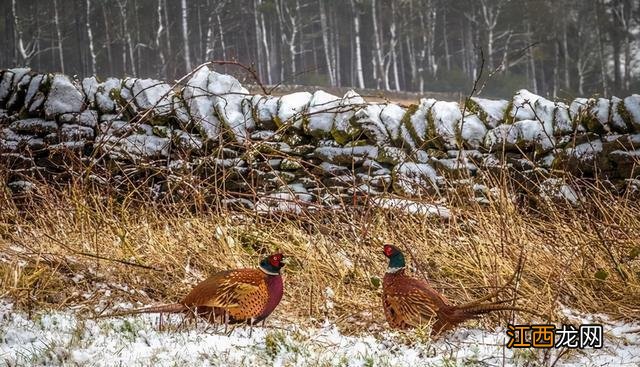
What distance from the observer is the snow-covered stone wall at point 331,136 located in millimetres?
5520

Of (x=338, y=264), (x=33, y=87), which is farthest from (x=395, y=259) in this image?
(x=33, y=87)

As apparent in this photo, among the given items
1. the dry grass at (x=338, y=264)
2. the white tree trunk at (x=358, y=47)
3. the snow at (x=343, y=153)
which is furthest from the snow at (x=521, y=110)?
the white tree trunk at (x=358, y=47)

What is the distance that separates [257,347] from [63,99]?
18.0 feet

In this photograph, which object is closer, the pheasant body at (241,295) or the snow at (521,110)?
the pheasant body at (241,295)

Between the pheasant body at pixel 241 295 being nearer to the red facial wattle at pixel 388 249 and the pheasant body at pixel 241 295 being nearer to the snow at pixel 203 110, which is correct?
the red facial wattle at pixel 388 249

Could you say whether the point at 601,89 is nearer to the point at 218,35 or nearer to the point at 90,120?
the point at 218,35

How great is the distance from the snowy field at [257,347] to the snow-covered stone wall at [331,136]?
2540 mm

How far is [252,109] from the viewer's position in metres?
6.26

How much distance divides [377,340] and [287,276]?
3.62 feet

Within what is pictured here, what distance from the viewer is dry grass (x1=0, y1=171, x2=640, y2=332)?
294 centimetres

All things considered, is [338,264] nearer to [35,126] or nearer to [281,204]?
[281,204]

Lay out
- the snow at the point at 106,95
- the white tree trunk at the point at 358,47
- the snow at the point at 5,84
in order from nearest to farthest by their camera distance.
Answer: the snow at the point at 106,95 < the snow at the point at 5,84 < the white tree trunk at the point at 358,47

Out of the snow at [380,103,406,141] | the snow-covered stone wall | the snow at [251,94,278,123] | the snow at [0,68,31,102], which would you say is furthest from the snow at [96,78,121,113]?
the snow at [380,103,406,141]

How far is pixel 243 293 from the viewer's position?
7.66 feet
